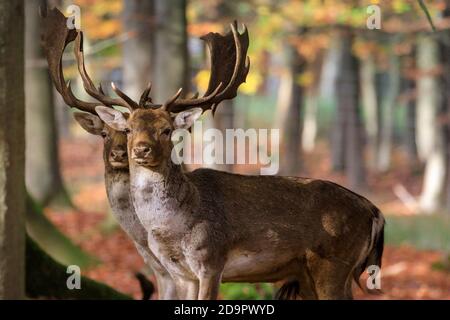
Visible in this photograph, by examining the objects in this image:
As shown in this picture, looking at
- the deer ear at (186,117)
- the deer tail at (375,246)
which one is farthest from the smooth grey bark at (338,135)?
the deer ear at (186,117)

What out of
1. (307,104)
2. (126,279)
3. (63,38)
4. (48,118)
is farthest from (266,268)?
(307,104)

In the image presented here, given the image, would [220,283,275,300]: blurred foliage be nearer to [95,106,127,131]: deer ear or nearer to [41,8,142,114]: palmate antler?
[41,8,142,114]: palmate antler

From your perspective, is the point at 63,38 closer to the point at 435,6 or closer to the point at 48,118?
the point at 48,118

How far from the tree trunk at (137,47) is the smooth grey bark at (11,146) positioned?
26.1ft

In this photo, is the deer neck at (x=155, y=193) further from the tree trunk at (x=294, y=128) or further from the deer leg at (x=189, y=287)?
the tree trunk at (x=294, y=128)

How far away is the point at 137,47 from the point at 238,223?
1074 cm

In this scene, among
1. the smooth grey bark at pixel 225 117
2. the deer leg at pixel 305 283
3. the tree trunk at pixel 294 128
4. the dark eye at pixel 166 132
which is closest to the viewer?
the dark eye at pixel 166 132

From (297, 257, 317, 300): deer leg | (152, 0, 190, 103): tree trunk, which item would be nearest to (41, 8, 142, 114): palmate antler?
(297, 257, 317, 300): deer leg

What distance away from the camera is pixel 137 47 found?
16.2 m

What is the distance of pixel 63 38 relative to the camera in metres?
6.45

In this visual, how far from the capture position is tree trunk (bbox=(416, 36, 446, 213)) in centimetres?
2200

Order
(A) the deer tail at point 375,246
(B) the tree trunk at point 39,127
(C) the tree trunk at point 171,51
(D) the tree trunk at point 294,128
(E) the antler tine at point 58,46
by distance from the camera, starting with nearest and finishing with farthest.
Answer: (A) the deer tail at point 375,246
(E) the antler tine at point 58,46
(C) the tree trunk at point 171,51
(B) the tree trunk at point 39,127
(D) the tree trunk at point 294,128

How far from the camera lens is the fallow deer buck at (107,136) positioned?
630 centimetres
